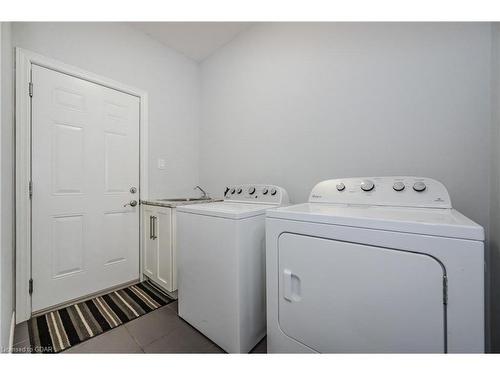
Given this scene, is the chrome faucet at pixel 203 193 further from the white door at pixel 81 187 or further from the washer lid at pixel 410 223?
the washer lid at pixel 410 223

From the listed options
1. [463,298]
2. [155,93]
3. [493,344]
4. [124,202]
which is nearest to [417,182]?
[463,298]

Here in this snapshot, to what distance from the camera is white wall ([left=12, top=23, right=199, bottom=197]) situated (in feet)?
5.35

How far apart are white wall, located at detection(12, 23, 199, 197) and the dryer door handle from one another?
182 centimetres

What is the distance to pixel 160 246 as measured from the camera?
1880 mm

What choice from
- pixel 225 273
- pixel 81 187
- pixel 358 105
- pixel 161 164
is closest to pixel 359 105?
pixel 358 105

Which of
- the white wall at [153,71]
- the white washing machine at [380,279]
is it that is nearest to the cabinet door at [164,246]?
the white wall at [153,71]

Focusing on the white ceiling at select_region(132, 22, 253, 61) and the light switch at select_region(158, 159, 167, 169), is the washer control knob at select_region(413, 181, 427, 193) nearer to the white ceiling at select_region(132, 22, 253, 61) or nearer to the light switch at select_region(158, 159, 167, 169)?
the white ceiling at select_region(132, 22, 253, 61)

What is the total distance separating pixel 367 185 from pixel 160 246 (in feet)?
5.83

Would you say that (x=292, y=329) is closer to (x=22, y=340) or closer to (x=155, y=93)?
(x=22, y=340)

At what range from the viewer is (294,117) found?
1.76 meters

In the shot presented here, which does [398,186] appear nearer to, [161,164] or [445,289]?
[445,289]

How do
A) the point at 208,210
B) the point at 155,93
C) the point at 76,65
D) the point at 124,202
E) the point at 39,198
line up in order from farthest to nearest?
the point at 155,93
the point at 124,202
the point at 76,65
the point at 39,198
the point at 208,210

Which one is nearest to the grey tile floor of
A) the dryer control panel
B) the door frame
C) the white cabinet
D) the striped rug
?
the striped rug

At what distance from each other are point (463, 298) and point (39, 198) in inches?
97.6
